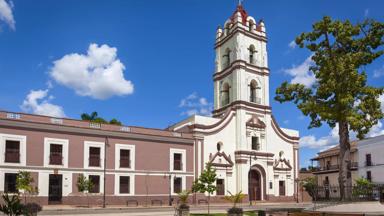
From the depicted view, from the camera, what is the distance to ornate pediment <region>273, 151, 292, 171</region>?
49000mm

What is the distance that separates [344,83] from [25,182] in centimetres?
2354

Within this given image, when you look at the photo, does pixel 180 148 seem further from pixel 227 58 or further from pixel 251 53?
pixel 251 53

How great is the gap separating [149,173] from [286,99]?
721 inches

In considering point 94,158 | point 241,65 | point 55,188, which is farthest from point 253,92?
point 55,188

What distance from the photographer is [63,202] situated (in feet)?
112

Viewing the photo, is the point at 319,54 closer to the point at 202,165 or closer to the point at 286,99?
the point at 286,99

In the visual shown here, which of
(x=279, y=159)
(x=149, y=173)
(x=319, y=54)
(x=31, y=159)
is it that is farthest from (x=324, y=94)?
(x=279, y=159)

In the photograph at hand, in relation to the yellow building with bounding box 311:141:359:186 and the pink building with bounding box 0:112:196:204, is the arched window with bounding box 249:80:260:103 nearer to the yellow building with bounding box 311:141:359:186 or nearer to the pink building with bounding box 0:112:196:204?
the pink building with bounding box 0:112:196:204

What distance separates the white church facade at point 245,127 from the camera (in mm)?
44406

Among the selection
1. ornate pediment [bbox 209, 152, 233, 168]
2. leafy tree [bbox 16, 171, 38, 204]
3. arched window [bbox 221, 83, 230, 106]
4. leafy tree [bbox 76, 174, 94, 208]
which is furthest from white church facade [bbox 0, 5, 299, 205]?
leafy tree [bbox 16, 171, 38, 204]

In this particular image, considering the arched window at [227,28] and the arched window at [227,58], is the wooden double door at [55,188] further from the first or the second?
the arched window at [227,28]

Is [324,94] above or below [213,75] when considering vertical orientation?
below

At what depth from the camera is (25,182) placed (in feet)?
100

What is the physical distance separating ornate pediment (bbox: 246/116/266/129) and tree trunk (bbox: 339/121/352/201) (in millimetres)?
23344
